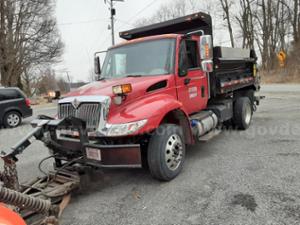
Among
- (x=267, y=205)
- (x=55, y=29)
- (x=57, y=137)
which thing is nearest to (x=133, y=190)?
(x=57, y=137)

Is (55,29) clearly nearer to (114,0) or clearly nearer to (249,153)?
(114,0)

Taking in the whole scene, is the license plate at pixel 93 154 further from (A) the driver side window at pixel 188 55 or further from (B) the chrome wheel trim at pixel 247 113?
(B) the chrome wheel trim at pixel 247 113

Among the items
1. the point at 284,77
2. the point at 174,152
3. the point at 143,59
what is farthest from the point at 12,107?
the point at 284,77

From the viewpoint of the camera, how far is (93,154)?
3836 mm

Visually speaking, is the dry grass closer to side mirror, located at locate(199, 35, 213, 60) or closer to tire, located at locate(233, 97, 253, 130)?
tire, located at locate(233, 97, 253, 130)

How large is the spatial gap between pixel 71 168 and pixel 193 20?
12.7 ft

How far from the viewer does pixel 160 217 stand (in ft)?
10.8

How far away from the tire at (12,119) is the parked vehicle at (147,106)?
6.56m

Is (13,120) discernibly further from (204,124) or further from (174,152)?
(174,152)

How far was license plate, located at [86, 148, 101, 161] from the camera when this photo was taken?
3783mm

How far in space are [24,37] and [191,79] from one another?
2624 cm

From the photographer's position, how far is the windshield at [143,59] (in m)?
4.91

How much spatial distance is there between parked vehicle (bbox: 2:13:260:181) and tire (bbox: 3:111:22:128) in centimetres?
656

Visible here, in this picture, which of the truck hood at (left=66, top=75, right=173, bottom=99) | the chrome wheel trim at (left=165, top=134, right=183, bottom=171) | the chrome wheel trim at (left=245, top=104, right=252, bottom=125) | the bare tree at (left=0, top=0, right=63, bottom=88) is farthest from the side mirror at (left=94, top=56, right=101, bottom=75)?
the bare tree at (left=0, top=0, right=63, bottom=88)
